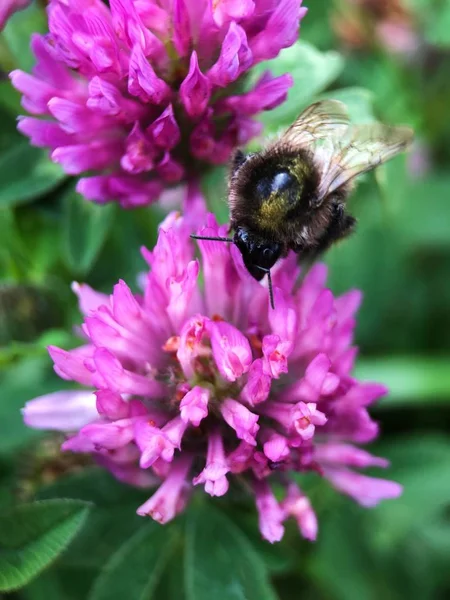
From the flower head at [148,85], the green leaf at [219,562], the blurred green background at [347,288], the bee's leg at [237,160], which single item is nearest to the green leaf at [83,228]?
the blurred green background at [347,288]

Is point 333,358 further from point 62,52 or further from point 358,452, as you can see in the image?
point 62,52

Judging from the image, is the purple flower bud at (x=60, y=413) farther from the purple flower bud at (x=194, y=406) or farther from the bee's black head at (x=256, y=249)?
the bee's black head at (x=256, y=249)

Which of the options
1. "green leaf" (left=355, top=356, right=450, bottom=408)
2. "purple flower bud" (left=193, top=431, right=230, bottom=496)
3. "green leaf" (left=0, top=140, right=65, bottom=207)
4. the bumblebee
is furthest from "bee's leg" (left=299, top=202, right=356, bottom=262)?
"green leaf" (left=355, top=356, right=450, bottom=408)

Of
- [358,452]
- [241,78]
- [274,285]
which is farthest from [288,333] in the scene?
[241,78]

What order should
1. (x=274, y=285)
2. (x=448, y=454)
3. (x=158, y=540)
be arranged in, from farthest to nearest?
(x=448, y=454)
(x=158, y=540)
(x=274, y=285)

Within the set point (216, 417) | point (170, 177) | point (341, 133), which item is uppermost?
point (341, 133)

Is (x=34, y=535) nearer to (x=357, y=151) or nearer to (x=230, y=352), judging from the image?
(x=230, y=352)

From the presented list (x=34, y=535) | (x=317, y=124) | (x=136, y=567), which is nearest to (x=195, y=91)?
(x=317, y=124)
